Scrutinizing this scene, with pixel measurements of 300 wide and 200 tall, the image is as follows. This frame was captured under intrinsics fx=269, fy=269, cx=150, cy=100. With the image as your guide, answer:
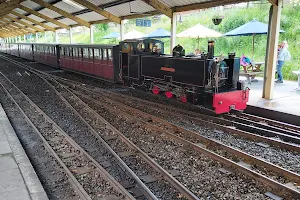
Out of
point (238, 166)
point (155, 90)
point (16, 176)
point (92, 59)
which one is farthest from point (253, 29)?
point (16, 176)

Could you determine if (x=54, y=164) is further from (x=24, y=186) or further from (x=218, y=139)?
(x=218, y=139)

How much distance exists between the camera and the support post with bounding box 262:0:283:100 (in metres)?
8.63

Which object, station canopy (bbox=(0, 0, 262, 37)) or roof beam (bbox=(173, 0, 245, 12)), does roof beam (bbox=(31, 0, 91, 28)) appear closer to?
station canopy (bbox=(0, 0, 262, 37))

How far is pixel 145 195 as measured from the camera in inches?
153

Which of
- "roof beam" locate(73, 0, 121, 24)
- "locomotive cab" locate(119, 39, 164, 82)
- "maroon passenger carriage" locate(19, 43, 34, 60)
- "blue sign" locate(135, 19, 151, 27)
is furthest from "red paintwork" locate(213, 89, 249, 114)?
"maroon passenger carriage" locate(19, 43, 34, 60)

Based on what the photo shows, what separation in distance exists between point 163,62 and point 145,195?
20.9ft

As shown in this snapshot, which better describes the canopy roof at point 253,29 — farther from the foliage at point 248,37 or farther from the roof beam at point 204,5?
the roof beam at point 204,5

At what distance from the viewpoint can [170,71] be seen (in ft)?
30.5

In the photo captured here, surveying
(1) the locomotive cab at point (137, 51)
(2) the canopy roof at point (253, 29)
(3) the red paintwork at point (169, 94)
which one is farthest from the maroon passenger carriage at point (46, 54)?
(2) the canopy roof at point (253, 29)

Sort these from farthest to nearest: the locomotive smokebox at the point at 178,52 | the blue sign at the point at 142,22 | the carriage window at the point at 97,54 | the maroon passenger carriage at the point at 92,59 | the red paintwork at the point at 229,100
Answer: the blue sign at the point at 142,22 < the carriage window at the point at 97,54 < the maroon passenger carriage at the point at 92,59 < the locomotive smokebox at the point at 178,52 < the red paintwork at the point at 229,100

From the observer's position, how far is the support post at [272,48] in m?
8.63

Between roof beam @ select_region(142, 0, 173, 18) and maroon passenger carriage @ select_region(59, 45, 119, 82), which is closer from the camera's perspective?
roof beam @ select_region(142, 0, 173, 18)

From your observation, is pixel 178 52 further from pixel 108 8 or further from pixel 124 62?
pixel 108 8

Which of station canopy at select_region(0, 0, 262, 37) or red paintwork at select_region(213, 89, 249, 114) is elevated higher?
station canopy at select_region(0, 0, 262, 37)
